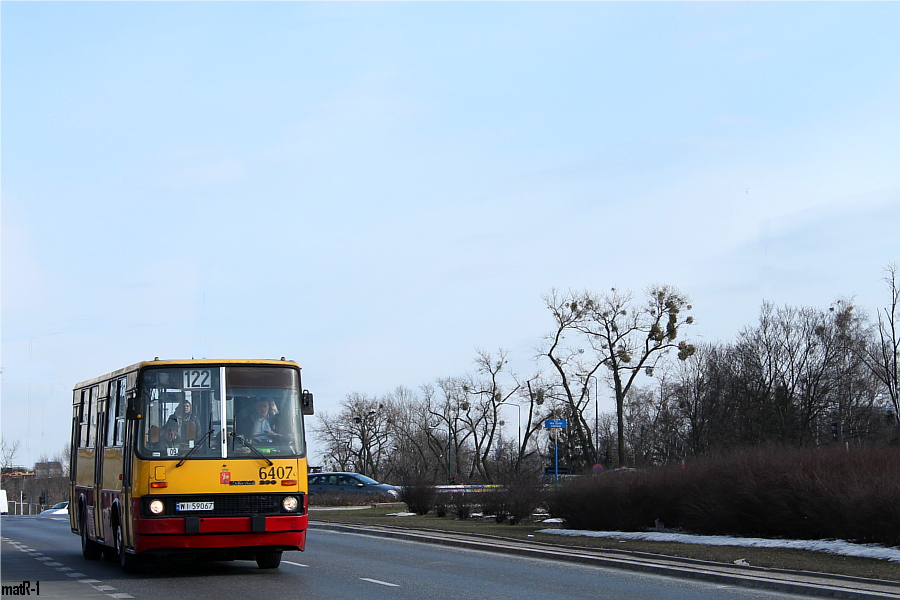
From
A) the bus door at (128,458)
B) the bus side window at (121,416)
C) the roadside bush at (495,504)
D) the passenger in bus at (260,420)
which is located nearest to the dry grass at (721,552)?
the roadside bush at (495,504)

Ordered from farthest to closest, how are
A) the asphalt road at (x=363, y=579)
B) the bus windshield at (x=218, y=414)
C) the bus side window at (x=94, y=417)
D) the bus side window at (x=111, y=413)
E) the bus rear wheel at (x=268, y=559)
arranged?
the bus side window at (x=94, y=417), the bus side window at (x=111, y=413), the bus rear wheel at (x=268, y=559), the bus windshield at (x=218, y=414), the asphalt road at (x=363, y=579)

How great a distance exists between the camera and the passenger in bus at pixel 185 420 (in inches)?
570

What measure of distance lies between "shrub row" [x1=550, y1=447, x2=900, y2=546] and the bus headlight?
33.5 ft

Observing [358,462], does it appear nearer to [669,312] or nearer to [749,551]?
[669,312]

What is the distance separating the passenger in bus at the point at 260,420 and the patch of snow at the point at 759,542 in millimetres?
9881

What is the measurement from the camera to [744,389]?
203ft

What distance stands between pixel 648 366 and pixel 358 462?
43.2m

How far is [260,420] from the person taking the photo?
579 inches

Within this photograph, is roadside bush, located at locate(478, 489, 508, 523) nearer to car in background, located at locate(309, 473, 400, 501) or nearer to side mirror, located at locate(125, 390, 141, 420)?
car in background, located at locate(309, 473, 400, 501)

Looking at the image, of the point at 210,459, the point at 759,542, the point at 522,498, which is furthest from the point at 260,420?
the point at 522,498

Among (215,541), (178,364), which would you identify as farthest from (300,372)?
(215,541)

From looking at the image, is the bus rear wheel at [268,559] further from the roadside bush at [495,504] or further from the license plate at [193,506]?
the roadside bush at [495,504]

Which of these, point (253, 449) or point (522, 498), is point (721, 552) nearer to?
point (253, 449)

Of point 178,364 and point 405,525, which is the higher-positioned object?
point 178,364
